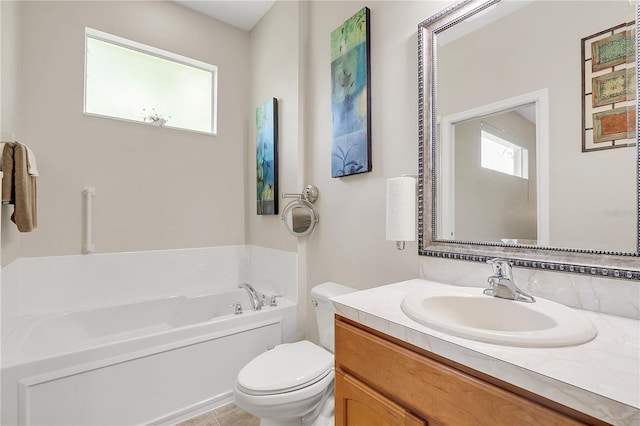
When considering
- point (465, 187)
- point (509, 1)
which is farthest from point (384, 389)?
point (509, 1)

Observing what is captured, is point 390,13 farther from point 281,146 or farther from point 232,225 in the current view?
point 232,225

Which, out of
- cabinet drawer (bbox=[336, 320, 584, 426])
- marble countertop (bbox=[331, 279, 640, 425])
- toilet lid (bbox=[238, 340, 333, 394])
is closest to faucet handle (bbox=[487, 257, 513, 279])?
marble countertop (bbox=[331, 279, 640, 425])

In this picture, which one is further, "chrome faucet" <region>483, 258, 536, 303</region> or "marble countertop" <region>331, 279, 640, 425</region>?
"chrome faucet" <region>483, 258, 536, 303</region>

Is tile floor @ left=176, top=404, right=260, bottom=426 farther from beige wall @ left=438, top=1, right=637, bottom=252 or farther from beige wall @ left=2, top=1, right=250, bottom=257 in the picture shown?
beige wall @ left=438, top=1, right=637, bottom=252

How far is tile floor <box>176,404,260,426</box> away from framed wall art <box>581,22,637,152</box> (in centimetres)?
214

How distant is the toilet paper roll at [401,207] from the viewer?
1246 millimetres

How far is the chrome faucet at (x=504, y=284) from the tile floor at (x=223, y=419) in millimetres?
1619

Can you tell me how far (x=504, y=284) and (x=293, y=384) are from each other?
1004 mm

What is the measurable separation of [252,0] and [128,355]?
2.81 metres

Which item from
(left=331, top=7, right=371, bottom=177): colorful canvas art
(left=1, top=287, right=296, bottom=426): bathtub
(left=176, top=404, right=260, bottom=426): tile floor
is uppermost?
(left=331, top=7, right=371, bottom=177): colorful canvas art

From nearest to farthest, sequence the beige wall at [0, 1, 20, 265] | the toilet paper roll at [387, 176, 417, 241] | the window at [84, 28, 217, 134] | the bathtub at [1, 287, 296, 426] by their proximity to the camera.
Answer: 1. the toilet paper roll at [387, 176, 417, 241]
2. the bathtub at [1, 287, 296, 426]
3. the beige wall at [0, 1, 20, 265]
4. the window at [84, 28, 217, 134]

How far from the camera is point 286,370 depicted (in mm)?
1432

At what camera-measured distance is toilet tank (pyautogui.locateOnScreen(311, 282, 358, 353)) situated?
1637 mm

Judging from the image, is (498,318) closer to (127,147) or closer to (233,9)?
(127,147)
